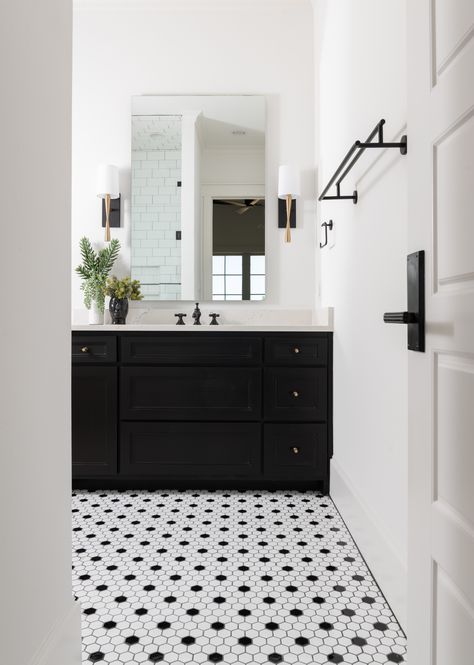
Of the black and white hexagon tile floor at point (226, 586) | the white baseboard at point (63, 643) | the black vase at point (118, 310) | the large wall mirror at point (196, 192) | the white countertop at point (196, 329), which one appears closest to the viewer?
the white baseboard at point (63, 643)

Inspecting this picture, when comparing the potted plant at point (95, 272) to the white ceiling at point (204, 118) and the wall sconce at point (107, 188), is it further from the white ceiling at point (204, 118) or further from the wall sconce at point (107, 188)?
the white ceiling at point (204, 118)

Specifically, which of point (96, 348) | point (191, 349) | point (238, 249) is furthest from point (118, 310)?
point (238, 249)

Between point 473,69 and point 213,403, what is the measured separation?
193 centimetres

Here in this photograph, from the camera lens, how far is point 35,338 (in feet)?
2.97

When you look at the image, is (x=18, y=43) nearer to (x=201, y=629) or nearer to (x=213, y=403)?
(x=201, y=629)

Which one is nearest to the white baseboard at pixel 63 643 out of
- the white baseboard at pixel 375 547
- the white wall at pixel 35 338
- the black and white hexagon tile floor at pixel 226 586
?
the white wall at pixel 35 338

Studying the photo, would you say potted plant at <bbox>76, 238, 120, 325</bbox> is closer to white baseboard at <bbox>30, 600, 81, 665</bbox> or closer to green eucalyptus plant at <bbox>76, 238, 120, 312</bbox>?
green eucalyptus plant at <bbox>76, 238, 120, 312</bbox>

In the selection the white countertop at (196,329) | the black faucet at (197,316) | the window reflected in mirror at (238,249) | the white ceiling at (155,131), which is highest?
the white ceiling at (155,131)

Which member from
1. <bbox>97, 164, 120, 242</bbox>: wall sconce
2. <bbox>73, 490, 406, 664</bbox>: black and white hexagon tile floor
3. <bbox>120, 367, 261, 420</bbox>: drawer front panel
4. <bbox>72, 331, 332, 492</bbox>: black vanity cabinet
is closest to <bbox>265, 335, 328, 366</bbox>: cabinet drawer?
<bbox>72, 331, 332, 492</bbox>: black vanity cabinet

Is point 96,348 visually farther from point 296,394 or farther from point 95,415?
point 296,394

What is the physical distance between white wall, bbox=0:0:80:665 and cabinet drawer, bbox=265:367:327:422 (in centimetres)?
142

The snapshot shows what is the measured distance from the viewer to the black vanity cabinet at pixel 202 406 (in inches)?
93.2

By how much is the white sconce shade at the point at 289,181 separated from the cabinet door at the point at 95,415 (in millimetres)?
1493

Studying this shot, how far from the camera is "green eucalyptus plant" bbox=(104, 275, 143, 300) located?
2.75 metres
